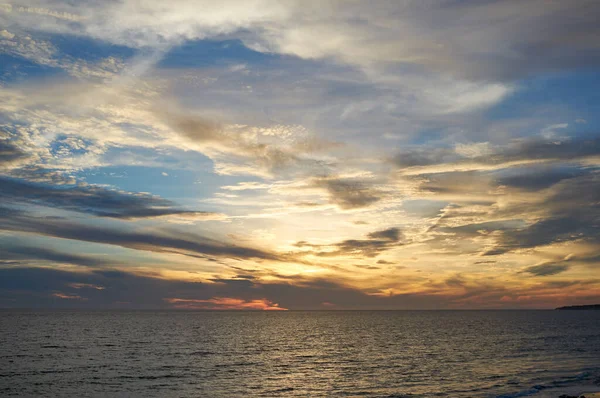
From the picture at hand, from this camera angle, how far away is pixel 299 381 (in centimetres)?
5750

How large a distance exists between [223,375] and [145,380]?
32.7ft

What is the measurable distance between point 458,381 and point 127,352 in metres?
58.7

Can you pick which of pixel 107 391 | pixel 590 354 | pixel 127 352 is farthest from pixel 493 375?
pixel 127 352

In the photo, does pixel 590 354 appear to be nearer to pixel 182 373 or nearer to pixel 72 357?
pixel 182 373

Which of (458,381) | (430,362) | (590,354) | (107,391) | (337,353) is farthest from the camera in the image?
(337,353)

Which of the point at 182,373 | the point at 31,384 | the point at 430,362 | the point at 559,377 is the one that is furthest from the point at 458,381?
the point at 31,384

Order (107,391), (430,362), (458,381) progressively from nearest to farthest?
(107,391), (458,381), (430,362)

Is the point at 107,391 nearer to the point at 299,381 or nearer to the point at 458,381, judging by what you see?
Result: the point at 299,381

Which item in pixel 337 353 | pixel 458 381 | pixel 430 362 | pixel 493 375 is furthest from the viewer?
pixel 337 353

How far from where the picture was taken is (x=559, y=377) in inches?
2255

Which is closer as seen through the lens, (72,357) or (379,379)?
(379,379)

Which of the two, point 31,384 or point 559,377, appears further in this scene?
point 559,377

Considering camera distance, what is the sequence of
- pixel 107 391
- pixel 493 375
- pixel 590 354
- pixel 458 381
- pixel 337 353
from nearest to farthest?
pixel 107 391 < pixel 458 381 < pixel 493 375 < pixel 590 354 < pixel 337 353

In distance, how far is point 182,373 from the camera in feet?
205
